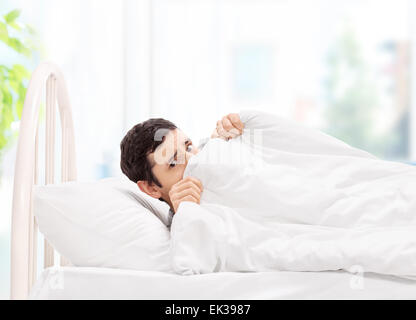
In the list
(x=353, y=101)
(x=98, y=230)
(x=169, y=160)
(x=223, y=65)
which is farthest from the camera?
(x=353, y=101)

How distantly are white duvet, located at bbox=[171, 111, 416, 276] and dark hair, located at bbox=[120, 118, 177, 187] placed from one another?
136mm

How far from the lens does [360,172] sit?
41.3 inches

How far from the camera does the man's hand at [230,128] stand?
1142 millimetres

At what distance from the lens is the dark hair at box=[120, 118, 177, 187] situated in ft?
3.58

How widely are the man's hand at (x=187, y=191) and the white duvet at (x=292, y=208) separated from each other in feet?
0.07

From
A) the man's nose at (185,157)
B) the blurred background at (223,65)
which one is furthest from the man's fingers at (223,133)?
the blurred background at (223,65)

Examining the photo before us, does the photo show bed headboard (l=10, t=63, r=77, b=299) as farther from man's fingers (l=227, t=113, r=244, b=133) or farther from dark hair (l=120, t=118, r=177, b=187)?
man's fingers (l=227, t=113, r=244, b=133)

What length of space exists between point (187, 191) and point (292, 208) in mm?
236

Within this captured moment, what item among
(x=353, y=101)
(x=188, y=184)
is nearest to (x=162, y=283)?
(x=188, y=184)

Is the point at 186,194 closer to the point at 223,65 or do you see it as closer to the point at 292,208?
the point at 292,208

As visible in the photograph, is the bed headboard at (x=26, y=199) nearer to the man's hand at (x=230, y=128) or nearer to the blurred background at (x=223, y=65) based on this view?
the man's hand at (x=230, y=128)

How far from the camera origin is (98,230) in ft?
2.96

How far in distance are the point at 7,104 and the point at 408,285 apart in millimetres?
1414

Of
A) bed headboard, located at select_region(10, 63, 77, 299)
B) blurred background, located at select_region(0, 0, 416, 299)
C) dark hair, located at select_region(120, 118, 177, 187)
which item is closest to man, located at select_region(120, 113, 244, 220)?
dark hair, located at select_region(120, 118, 177, 187)
